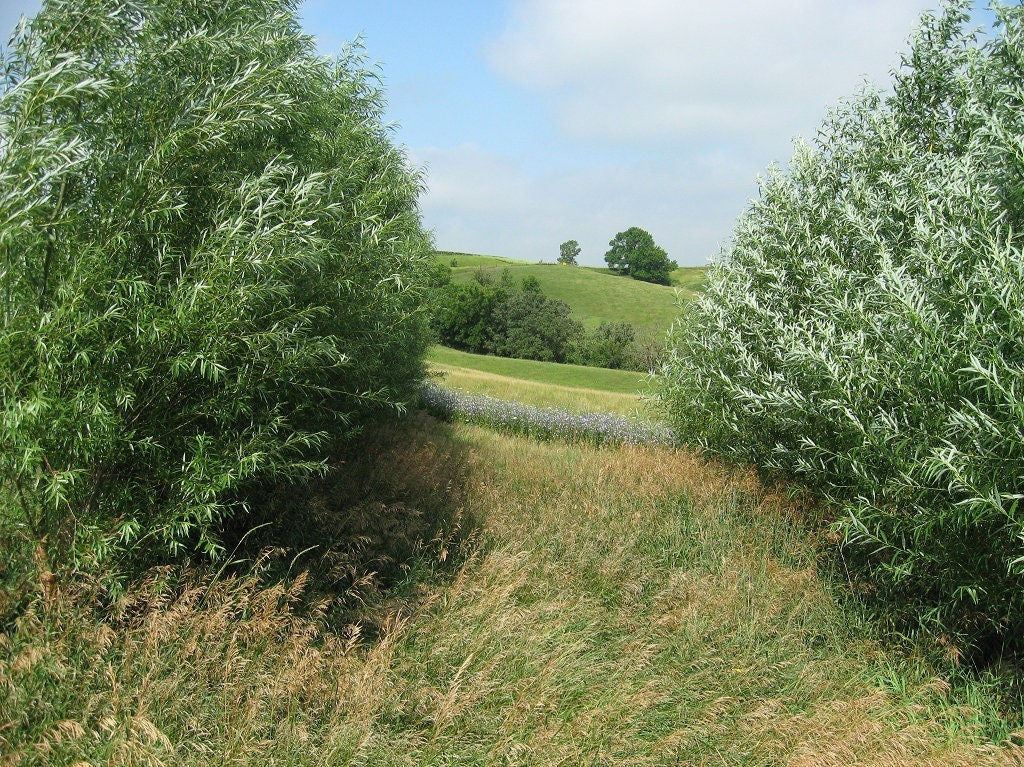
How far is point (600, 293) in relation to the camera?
7775 cm

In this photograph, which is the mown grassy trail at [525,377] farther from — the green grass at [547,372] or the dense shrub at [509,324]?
the dense shrub at [509,324]

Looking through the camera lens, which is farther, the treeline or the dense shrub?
the dense shrub

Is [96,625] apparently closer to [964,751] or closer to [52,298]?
[52,298]

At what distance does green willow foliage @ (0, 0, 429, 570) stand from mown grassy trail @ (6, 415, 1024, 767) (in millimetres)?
803

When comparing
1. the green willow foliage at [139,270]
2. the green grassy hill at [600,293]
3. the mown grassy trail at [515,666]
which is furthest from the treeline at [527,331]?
the green willow foliage at [139,270]

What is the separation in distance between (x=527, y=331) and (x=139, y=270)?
6078 centimetres

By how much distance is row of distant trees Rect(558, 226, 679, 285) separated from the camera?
9288cm

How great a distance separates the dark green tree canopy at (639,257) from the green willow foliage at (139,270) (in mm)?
89412

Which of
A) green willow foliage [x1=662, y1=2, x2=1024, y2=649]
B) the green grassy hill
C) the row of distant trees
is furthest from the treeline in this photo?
green willow foliage [x1=662, y1=2, x2=1024, y2=649]

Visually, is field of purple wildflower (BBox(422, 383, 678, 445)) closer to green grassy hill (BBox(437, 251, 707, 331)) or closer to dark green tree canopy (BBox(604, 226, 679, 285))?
green grassy hill (BBox(437, 251, 707, 331))

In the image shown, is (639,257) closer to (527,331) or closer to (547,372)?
(527,331)

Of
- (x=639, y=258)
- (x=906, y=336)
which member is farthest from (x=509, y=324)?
(x=906, y=336)

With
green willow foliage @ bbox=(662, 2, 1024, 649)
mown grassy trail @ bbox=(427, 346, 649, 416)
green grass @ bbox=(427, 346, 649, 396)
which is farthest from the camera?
green grass @ bbox=(427, 346, 649, 396)

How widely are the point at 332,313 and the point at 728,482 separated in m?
5.83
